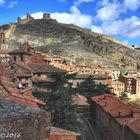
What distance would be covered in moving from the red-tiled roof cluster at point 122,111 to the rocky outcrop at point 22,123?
34.2m

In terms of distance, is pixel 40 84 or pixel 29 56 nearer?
pixel 40 84

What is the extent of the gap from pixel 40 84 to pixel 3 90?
72.2 feet

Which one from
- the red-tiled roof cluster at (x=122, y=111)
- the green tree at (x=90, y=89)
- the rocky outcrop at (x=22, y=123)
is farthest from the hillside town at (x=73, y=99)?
the rocky outcrop at (x=22, y=123)

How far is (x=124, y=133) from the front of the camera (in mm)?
42219

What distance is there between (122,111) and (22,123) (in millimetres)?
45313

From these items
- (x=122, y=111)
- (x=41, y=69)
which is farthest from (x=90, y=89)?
(x=122, y=111)

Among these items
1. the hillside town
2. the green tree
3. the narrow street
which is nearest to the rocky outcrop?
the hillside town

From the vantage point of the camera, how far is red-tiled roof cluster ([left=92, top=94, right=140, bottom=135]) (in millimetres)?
41019

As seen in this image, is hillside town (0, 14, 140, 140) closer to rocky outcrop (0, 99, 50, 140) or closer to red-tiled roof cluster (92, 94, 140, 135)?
red-tiled roof cluster (92, 94, 140, 135)

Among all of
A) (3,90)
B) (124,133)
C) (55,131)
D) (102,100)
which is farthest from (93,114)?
(55,131)

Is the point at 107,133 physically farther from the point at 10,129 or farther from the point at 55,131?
the point at 10,129

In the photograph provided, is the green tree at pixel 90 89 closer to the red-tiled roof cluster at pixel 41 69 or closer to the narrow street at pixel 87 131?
the red-tiled roof cluster at pixel 41 69

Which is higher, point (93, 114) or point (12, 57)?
point (12, 57)

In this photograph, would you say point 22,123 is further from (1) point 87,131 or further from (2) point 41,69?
(2) point 41,69
